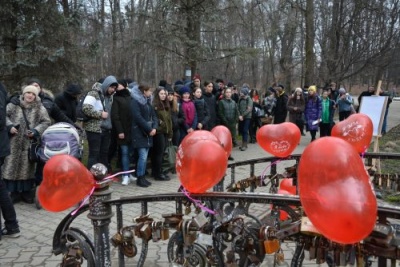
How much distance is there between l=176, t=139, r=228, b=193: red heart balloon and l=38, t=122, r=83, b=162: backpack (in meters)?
3.28

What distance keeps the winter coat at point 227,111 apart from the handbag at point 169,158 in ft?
7.31

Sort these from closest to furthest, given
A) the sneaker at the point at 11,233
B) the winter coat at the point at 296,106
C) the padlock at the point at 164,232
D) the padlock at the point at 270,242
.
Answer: the padlock at the point at 270,242 → the padlock at the point at 164,232 → the sneaker at the point at 11,233 → the winter coat at the point at 296,106

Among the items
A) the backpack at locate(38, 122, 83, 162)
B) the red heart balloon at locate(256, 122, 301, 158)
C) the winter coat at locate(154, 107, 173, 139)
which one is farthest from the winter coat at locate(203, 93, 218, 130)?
the red heart balloon at locate(256, 122, 301, 158)

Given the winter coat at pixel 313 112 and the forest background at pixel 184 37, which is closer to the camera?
the forest background at pixel 184 37

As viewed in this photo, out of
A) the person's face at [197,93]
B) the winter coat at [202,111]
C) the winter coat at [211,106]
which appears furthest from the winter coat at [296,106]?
the person's face at [197,93]

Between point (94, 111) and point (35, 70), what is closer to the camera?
point (94, 111)

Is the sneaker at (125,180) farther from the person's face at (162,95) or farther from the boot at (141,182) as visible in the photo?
the person's face at (162,95)

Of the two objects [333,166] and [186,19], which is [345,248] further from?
[186,19]

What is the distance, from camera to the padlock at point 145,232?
2.34 m

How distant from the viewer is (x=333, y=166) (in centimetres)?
147

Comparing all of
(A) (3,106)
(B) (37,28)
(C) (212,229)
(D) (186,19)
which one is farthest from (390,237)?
(D) (186,19)

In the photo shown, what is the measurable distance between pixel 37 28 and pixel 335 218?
28.4ft

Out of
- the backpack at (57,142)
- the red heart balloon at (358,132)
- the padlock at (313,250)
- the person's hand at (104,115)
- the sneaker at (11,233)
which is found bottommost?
the sneaker at (11,233)

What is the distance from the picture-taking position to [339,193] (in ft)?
4.78
